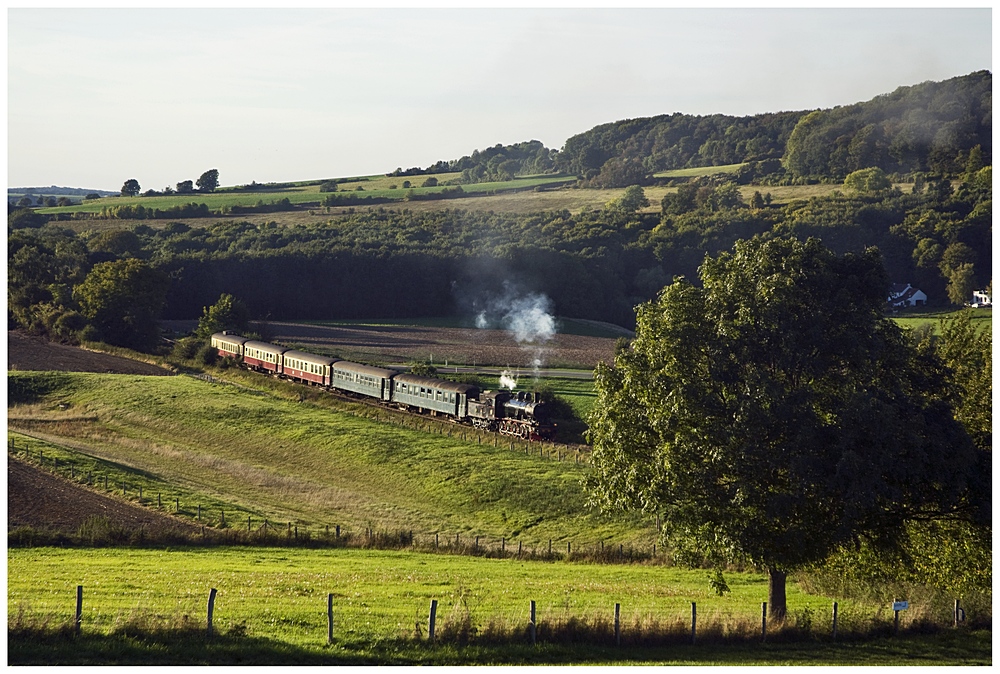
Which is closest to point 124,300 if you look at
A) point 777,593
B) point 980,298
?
point 777,593

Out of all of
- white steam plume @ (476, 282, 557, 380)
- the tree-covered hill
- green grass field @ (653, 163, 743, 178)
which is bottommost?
white steam plume @ (476, 282, 557, 380)

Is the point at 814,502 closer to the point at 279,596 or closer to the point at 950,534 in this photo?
the point at 950,534

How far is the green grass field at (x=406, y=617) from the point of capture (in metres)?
17.2

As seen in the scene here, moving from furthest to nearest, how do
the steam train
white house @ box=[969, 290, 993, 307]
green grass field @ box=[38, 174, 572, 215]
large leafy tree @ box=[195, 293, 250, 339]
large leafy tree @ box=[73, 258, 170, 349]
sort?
green grass field @ box=[38, 174, 572, 215], white house @ box=[969, 290, 993, 307], large leafy tree @ box=[195, 293, 250, 339], large leafy tree @ box=[73, 258, 170, 349], the steam train

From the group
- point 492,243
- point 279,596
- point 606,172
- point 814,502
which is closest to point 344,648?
point 279,596

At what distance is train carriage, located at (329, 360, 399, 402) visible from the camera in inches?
2160

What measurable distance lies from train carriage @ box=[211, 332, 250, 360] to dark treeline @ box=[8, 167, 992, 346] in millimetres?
20416

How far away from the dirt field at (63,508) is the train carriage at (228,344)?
34282 mm

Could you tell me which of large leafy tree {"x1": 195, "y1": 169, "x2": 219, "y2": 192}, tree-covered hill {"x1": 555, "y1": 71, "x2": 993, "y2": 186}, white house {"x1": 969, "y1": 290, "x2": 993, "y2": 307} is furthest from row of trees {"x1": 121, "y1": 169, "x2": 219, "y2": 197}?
white house {"x1": 969, "y1": 290, "x2": 993, "y2": 307}

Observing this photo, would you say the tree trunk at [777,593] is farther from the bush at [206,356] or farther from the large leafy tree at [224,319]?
the large leafy tree at [224,319]

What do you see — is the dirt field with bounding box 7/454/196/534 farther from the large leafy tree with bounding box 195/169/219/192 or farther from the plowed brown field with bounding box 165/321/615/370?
the large leafy tree with bounding box 195/169/219/192

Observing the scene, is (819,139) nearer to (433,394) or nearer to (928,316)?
(928,316)

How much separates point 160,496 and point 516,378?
29.9 meters

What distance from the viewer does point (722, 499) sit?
66.2ft
